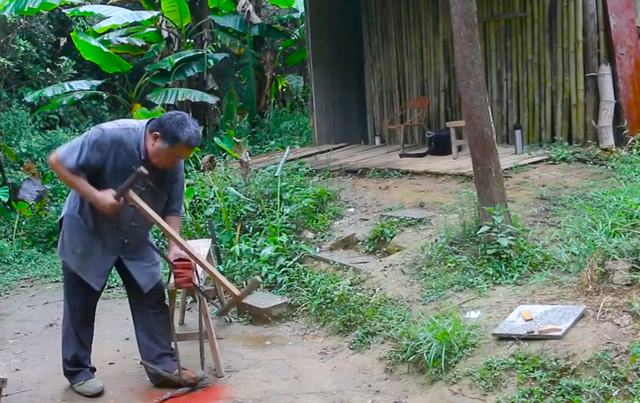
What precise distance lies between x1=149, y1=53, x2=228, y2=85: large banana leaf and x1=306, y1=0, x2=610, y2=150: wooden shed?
1.71 metres

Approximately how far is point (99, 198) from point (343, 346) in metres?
2.12

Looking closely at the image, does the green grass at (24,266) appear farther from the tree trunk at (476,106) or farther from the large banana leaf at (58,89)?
the tree trunk at (476,106)

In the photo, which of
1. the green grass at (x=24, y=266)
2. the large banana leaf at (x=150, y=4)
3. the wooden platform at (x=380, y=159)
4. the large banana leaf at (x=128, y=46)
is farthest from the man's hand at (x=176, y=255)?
the large banana leaf at (x=150, y=4)

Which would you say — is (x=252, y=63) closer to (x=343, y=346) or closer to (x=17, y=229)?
(x=17, y=229)

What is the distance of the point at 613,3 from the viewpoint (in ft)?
27.6

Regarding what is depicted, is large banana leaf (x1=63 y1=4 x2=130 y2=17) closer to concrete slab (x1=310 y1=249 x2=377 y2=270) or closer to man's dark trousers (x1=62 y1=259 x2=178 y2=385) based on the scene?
concrete slab (x1=310 y1=249 x2=377 y2=270)

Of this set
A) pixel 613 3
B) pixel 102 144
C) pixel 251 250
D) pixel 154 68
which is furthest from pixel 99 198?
pixel 154 68

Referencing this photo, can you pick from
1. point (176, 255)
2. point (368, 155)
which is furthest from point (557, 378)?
point (368, 155)

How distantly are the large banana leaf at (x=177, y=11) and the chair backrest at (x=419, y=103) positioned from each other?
395 centimetres

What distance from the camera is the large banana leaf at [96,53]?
34.8ft

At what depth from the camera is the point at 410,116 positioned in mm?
10594

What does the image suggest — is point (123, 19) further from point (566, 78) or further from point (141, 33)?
point (566, 78)

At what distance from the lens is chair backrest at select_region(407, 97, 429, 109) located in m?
→ 10.2

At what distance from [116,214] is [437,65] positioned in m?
6.64
